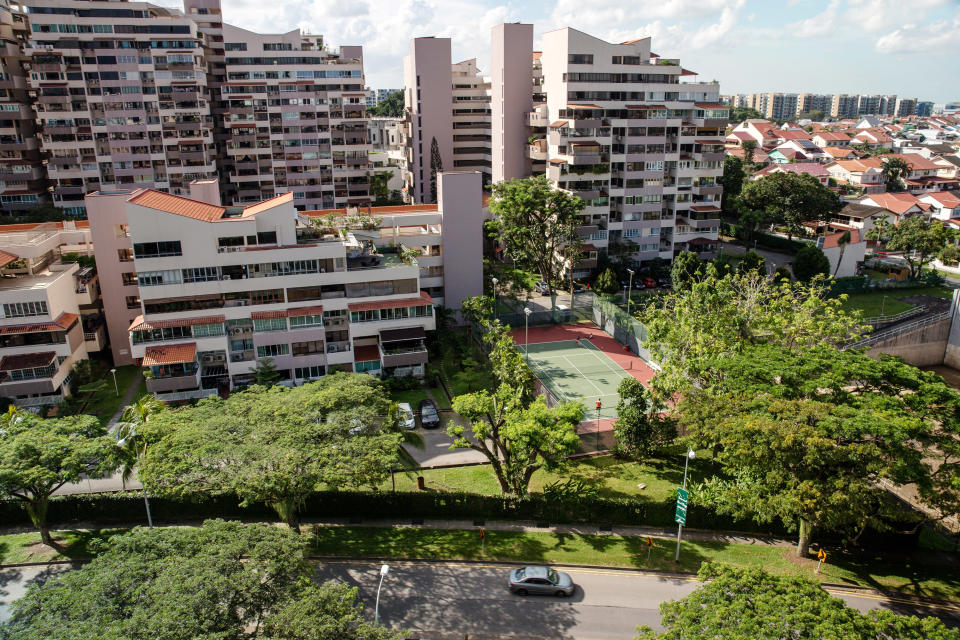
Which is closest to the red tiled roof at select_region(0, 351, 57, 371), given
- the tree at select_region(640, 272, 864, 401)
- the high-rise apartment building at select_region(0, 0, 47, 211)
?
the tree at select_region(640, 272, 864, 401)

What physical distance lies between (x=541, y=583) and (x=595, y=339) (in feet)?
112

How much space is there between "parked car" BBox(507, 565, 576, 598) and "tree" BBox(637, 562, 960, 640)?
333 inches

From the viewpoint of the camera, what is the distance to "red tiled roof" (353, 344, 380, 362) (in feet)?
166

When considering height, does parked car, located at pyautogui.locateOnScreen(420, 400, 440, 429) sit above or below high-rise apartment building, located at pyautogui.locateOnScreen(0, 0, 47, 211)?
below

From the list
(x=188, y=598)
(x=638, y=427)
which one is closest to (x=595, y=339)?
(x=638, y=427)

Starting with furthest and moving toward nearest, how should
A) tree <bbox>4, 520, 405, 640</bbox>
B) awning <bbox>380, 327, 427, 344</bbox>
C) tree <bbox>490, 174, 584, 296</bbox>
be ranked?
tree <bbox>490, 174, 584, 296</bbox> < awning <bbox>380, 327, 427, 344</bbox> < tree <bbox>4, 520, 405, 640</bbox>

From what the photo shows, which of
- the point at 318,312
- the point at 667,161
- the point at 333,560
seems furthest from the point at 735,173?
the point at 333,560

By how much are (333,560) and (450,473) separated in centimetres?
Result: 964

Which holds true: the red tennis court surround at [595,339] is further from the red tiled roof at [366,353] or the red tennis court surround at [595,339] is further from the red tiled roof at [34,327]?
the red tiled roof at [34,327]

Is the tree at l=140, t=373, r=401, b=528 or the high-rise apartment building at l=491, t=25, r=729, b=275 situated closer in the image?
the tree at l=140, t=373, r=401, b=528

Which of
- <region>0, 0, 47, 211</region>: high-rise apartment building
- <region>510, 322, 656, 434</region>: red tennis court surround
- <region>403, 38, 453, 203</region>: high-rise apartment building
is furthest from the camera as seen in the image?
<region>403, 38, 453, 203</region>: high-rise apartment building

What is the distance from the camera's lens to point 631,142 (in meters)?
74.2

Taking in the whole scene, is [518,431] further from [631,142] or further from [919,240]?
[919,240]

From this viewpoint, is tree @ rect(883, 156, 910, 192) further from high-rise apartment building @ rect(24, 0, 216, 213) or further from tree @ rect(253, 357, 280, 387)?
tree @ rect(253, 357, 280, 387)
